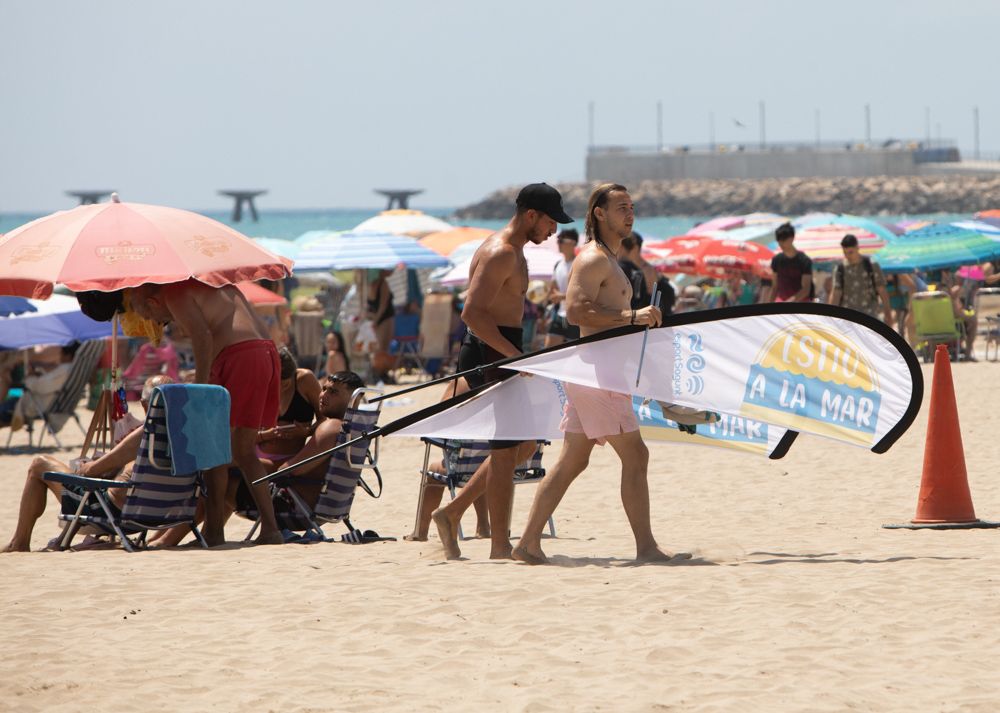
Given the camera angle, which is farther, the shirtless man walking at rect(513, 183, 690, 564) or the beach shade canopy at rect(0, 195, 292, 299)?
the beach shade canopy at rect(0, 195, 292, 299)

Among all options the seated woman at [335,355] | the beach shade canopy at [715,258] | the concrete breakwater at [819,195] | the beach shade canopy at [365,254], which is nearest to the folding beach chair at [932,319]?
the beach shade canopy at [715,258]

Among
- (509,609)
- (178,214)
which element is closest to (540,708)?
(509,609)

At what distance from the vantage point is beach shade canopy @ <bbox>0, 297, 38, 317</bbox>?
12.0m

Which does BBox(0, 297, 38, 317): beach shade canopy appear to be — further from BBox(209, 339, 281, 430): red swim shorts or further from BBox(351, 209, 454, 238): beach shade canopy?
BBox(351, 209, 454, 238): beach shade canopy

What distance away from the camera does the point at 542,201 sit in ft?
20.5

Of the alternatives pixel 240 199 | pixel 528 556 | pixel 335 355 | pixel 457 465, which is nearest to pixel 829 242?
pixel 335 355

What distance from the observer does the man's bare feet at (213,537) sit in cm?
709

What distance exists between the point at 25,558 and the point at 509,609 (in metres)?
2.34

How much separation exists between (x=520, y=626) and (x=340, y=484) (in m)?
2.22

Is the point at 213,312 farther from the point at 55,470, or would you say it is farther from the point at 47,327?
the point at 47,327

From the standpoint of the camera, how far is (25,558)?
21.9 ft

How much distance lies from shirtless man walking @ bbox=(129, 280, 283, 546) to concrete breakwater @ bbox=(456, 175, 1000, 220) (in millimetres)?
100057

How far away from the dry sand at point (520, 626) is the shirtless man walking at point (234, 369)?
28 centimetres

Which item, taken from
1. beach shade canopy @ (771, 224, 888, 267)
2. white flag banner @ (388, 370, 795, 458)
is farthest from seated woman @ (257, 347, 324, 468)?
beach shade canopy @ (771, 224, 888, 267)
